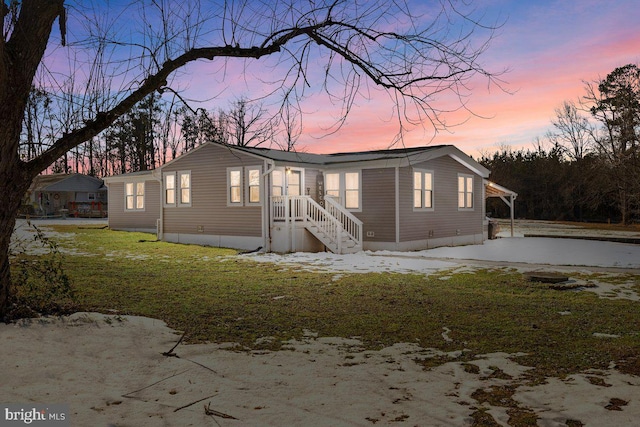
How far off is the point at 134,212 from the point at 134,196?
854 mm

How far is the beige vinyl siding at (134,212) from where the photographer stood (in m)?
25.5

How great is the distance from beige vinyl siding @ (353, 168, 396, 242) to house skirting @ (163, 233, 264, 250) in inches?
154

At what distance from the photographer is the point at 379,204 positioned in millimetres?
17656

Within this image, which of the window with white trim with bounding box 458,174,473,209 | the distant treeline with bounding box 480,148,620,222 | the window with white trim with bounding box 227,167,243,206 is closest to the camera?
the window with white trim with bounding box 227,167,243,206

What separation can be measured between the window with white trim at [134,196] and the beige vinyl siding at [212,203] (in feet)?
19.0

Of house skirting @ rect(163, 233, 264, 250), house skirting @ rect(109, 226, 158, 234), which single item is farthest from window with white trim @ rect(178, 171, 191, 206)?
house skirting @ rect(109, 226, 158, 234)

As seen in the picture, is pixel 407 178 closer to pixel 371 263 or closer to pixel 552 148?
pixel 371 263

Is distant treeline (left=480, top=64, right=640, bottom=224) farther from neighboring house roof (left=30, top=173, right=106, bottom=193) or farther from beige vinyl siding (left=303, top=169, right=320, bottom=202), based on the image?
neighboring house roof (left=30, top=173, right=106, bottom=193)

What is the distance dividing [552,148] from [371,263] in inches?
1871

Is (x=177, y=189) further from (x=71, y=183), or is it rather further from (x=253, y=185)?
(x=71, y=183)

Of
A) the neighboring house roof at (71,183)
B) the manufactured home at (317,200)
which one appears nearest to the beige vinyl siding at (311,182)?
the manufactured home at (317,200)

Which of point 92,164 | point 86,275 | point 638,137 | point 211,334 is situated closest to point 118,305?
point 211,334

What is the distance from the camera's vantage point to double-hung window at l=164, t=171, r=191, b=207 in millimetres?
20558

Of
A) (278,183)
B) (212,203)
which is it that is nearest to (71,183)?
(212,203)
